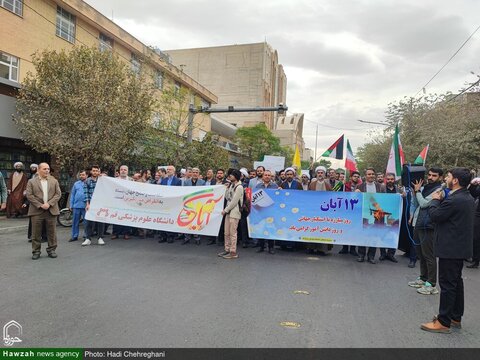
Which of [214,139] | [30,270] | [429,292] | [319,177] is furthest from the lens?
[214,139]

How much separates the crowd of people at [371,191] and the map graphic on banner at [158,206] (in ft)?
0.96

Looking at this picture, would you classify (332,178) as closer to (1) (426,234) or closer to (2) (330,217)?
(2) (330,217)

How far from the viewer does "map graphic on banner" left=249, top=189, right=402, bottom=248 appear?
803cm

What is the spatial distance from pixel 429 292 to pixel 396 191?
10.8 ft

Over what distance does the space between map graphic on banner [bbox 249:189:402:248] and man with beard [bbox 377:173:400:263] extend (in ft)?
1.39

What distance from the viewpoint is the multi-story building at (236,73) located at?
71312 mm

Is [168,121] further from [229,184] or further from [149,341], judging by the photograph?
[149,341]

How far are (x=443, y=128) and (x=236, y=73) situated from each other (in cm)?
5631

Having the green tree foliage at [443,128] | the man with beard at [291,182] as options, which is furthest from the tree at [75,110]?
the green tree foliage at [443,128]

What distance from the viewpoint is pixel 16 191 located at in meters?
12.7

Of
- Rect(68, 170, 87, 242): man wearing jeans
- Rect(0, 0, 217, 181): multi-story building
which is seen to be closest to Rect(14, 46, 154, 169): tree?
Rect(0, 0, 217, 181): multi-story building

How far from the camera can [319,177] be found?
→ 902cm

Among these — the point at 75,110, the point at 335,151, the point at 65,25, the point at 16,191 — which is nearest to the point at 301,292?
the point at 335,151
